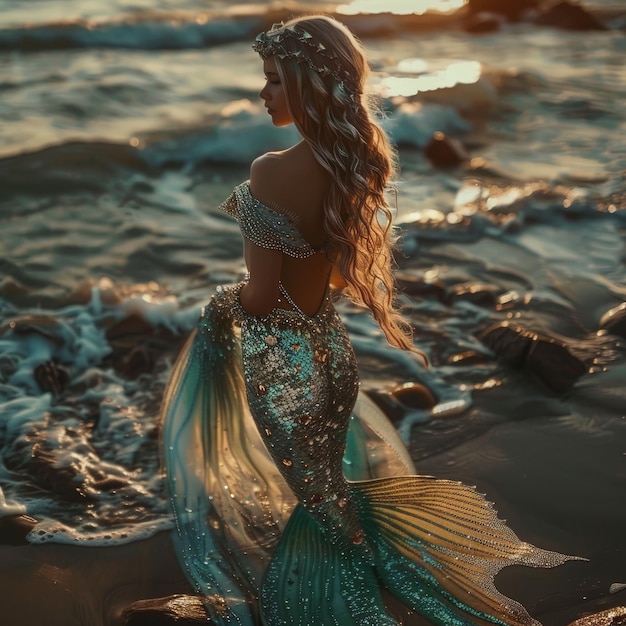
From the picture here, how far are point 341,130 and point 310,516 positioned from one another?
1.50m

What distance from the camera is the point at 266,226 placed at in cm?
311

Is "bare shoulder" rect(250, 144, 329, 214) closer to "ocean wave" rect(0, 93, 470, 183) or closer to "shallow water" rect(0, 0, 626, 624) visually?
"shallow water" rect(0, 0, 626, 624)

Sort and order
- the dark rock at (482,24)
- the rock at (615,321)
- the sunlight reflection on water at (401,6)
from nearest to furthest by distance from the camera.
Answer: the rock at (615,321)
the dark rock at (482,24)
the sunlight reflection on water at (401,6)

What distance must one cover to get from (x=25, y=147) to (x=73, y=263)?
10.3ft

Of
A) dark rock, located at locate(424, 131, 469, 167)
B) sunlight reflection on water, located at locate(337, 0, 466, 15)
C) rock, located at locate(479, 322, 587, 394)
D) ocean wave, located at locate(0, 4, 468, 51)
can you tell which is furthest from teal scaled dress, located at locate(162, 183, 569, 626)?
sunlight reflection on water, located at locate(337, 0, 466, 15)

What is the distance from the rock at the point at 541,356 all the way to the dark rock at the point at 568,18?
13.5 m

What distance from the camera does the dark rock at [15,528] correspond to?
3953mm

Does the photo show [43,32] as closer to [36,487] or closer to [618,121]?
[618,121]

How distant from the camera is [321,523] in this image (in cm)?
350

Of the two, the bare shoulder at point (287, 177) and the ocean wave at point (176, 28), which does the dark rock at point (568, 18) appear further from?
the bare shoulder at point (287, 177)

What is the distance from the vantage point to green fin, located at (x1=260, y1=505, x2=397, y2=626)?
334cm

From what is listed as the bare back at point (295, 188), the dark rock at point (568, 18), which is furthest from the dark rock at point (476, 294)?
the dark rock at point (568, 18)

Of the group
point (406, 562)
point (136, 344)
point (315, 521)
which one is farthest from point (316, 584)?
point (136, 344)

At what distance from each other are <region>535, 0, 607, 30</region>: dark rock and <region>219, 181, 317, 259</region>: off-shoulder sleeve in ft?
51.6
